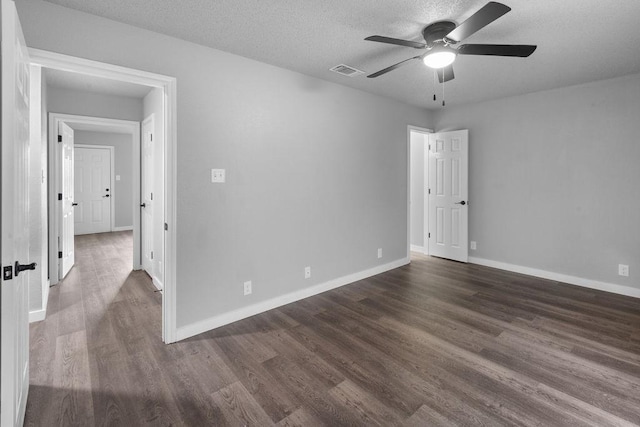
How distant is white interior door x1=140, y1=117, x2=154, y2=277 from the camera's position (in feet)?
13.9

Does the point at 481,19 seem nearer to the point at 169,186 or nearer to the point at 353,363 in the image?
the point at 353,363

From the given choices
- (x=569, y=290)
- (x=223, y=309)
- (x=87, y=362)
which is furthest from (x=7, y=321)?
(x=569, y=290)

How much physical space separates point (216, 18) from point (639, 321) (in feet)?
15.0

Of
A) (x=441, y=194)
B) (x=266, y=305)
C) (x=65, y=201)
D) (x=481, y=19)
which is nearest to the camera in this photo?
(x=481, y=19)

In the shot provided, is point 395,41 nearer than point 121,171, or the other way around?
point 395,41

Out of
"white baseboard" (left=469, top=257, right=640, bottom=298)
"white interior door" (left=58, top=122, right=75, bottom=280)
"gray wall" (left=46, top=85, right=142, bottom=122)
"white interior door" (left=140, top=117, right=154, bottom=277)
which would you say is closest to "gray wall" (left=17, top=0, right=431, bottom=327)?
"white interior door" (left=140, top=117, right=154, bottom=277)

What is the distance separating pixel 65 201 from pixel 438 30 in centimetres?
501

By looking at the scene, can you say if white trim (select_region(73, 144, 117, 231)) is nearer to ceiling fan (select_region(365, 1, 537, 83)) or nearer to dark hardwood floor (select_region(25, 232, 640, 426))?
dark hardwood floor (select_region(25, 232, 640, 426))

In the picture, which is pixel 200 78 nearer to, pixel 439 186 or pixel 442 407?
pixel 442 407

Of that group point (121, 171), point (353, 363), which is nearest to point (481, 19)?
point (353, 363)

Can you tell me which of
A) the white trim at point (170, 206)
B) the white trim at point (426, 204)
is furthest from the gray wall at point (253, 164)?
the white trim at point (426, 204)

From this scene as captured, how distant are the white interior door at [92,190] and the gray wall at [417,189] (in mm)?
7367

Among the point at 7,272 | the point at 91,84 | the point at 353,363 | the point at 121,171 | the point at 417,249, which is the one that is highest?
the point at 91,84

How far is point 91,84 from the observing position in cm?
394
